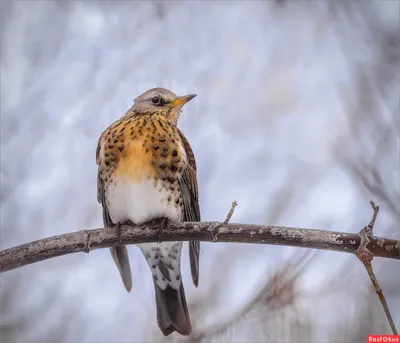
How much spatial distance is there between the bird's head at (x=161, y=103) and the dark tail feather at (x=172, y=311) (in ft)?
3.25

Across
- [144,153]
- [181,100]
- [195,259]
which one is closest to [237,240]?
[195,259]

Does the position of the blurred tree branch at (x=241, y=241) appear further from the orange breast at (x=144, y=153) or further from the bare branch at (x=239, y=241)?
the orange breast at (x=144, y=153)

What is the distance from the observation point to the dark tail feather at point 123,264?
279cm

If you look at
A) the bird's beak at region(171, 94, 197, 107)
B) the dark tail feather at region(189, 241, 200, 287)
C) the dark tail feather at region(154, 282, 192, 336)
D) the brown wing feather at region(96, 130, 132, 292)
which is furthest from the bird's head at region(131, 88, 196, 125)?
the dark tail feather at region(154, 282, 192, 336)

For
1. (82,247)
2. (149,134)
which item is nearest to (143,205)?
(149,134)

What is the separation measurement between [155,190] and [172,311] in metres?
0.68

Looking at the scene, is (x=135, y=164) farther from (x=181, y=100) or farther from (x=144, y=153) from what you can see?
(x=181, y=100)

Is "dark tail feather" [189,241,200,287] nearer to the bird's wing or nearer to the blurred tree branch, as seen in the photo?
the bird's wing

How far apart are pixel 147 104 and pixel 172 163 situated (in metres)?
0.55

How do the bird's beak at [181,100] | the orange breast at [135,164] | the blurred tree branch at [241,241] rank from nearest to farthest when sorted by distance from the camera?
the blurred tree branch at [241,241], the orange breast at [135,164], the bird's beak at [181,100]

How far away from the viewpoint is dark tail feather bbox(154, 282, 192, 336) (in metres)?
2.77

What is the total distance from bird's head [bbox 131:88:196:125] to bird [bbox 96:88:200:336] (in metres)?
0.08

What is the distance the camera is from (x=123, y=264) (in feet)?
9.26

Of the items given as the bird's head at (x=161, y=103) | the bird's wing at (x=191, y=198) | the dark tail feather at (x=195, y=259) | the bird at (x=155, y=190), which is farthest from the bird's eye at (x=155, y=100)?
the dark tail feather at (x=195, y=259)
